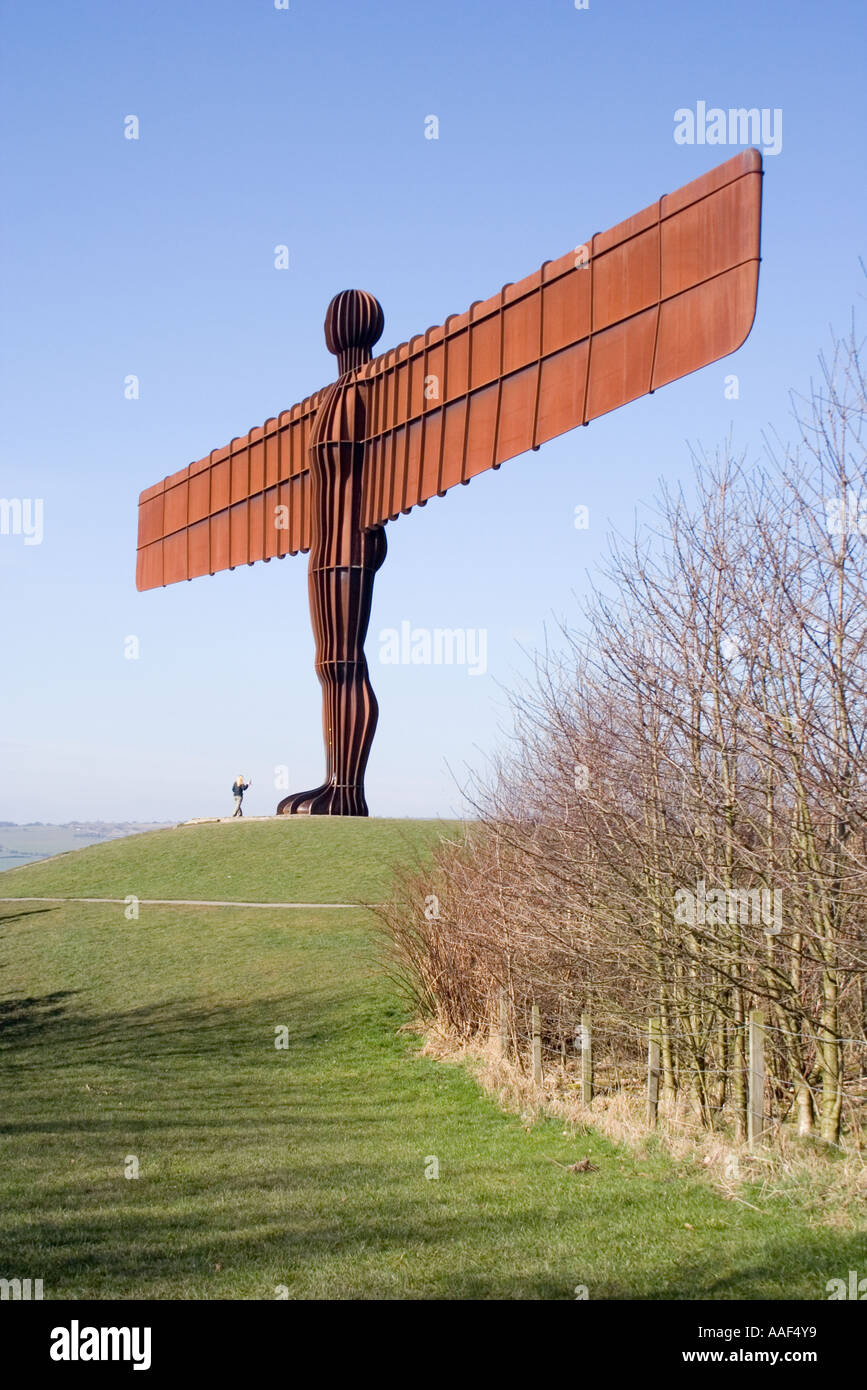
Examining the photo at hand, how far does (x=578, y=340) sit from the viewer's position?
59.0 ft

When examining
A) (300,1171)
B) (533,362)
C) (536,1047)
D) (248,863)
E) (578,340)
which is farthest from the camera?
(248,863)

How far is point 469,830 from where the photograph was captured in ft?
55.8

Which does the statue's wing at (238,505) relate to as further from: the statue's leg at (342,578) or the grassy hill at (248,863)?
the grassy hill at (248,863)

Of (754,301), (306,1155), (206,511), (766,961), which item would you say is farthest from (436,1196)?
(206,511)

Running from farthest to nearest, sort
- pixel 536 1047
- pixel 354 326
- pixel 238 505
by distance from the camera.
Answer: pixel 238 505, pixel 354 326, pixel 536 1047

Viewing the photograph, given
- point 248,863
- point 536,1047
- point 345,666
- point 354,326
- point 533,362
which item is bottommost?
point 536,1047

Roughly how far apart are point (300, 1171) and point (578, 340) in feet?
41.3

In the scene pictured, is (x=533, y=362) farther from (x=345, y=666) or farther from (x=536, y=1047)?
(x=345, y=666)

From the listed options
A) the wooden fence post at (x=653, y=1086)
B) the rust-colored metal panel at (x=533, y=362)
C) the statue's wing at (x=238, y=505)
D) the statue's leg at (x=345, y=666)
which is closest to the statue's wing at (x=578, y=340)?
the rust-colored metal panel at (x=533, y=362)

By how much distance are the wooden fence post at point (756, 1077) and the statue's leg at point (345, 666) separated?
2018cm

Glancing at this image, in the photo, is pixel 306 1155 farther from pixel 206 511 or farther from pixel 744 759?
pixel 206 511

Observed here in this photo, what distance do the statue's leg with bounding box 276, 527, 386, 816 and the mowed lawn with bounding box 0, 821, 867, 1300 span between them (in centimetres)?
854

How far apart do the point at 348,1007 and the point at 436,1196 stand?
9.35m

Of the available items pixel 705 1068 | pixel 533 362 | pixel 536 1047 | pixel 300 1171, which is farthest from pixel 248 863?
pixel 300 1171
